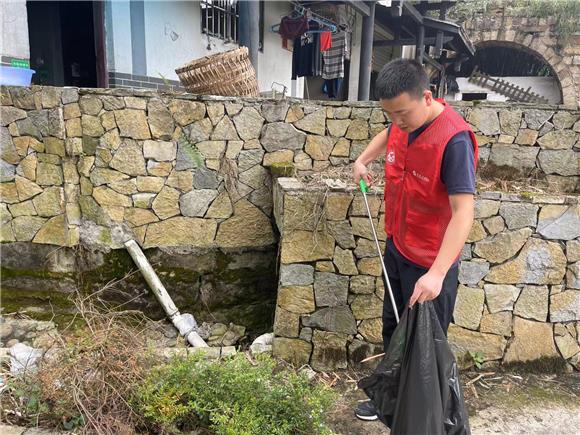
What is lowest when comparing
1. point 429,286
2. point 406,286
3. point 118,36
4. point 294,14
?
point 406,286

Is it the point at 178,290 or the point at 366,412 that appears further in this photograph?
the point at 178,290

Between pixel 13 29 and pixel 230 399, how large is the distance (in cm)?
415

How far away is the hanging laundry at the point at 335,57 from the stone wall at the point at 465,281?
541 cm

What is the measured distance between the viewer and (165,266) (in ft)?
13.7

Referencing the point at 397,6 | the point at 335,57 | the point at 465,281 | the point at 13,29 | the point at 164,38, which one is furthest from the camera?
the point at 397,6

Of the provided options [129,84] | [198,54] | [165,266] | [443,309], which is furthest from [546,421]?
[198,54]

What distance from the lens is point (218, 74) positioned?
3.96 m

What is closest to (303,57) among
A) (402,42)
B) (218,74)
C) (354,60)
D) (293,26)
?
(293,26)

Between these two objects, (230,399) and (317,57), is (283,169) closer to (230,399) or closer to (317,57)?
(230,399)

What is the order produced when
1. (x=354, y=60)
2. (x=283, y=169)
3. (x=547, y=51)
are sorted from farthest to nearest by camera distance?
(x=547, y=51) < (x=354, y=60) < (x=283, y=169)

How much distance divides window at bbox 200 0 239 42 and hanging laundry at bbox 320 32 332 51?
5.00 ft

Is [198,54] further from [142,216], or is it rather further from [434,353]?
[434,353]

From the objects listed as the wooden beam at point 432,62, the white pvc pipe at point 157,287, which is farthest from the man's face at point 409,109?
the wooden beam at point 432,62

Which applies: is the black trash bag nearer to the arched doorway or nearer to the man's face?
the man's face
